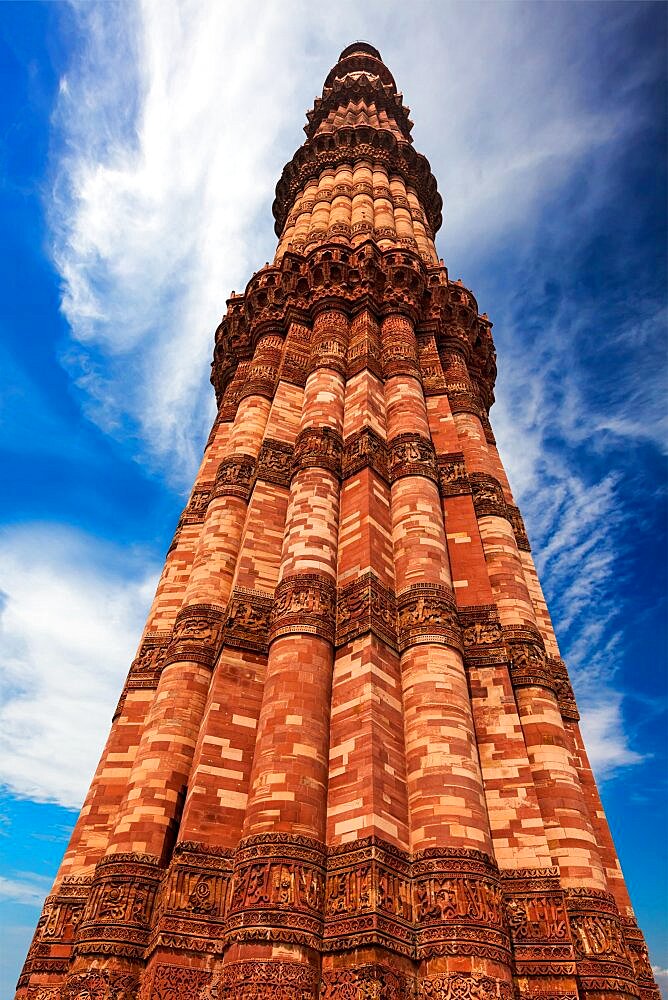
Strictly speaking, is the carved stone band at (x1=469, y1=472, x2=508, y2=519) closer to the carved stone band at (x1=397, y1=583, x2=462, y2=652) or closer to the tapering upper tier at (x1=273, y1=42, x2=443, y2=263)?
the carved stone band at (x1=397, y1=583, x2=462, y2=652)

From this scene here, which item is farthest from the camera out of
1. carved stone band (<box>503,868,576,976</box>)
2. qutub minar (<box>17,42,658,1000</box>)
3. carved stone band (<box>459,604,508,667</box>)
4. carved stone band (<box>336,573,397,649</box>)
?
carved stone band (<box>459,604,508,667</box>)

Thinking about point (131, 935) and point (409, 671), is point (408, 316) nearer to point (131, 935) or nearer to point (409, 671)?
point (409, 671)

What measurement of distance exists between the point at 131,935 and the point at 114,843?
1091mm

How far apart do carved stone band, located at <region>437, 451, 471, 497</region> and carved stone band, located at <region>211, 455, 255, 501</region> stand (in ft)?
11.6

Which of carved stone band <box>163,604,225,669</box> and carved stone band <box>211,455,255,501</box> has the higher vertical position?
carved stone band <box>211,455,255,501</box>

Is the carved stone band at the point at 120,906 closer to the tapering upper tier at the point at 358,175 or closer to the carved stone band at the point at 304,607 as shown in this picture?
the carved stone band at the point at 304,607

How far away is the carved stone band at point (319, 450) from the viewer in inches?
460

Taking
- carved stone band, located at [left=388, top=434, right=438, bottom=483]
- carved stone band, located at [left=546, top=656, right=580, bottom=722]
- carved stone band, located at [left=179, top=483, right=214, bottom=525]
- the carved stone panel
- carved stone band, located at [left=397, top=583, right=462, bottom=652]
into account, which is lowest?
the carved stone panel

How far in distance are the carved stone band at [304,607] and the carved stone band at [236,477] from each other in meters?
3.17

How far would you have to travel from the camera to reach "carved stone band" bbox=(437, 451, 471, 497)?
12.5 m

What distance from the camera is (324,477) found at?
1148 centimetres

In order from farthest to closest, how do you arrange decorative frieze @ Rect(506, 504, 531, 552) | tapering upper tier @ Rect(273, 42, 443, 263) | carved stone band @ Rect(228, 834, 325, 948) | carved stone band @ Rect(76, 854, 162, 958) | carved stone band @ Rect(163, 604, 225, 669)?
tapering upper tier @ Rect(273, 42, 443, 263) → decorative frieze @ Rect(506, 504, 531, 552) → carved stone band @ Rect(163, 604, 225, 669) → carved stone band @ Rect(76, 854, 162, 958) → carved stone band @ Rect(228, 834, 325, 948)

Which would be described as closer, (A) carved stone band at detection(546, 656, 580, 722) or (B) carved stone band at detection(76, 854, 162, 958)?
(B) carved stone band at detection(76, 854, 162, 958)

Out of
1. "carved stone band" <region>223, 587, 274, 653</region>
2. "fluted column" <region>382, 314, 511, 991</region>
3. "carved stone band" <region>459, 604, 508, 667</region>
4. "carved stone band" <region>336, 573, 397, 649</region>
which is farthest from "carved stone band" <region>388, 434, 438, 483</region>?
"carved stone band" <region>223, 587, 274, 653</region>
